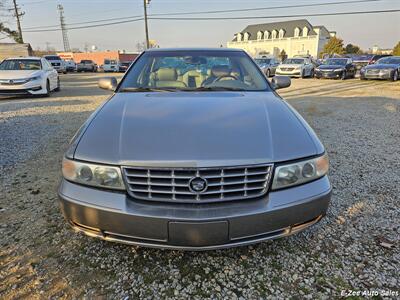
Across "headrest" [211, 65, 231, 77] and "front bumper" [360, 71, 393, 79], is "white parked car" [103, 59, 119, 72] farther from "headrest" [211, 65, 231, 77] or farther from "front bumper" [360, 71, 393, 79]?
"headrest" [211, 65, 231, 77]

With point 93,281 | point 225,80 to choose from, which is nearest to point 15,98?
point 225,80

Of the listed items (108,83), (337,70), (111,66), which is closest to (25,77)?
(108,83)

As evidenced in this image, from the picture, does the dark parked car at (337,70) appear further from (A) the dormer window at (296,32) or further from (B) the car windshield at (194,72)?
(A) the dormer window at (296,32)

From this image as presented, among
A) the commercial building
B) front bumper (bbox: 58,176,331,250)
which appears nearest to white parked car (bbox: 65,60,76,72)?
the commercial building

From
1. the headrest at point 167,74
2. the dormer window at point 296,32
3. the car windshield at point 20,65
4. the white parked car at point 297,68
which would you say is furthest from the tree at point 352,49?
the headrest at point 167,74

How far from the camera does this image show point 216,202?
73.4 inches

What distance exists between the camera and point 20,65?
1070 cm

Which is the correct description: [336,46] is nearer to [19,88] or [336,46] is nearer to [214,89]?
[19,88]

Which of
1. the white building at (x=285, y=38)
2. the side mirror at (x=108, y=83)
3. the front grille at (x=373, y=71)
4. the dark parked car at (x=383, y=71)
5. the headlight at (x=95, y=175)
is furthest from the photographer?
the white building at (x=285, y=38)

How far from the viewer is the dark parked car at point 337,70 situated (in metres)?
19.5

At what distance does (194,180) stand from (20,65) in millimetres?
11286

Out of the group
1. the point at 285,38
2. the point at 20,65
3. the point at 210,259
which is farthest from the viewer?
the point at 285,38

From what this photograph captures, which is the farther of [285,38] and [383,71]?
[285,38]

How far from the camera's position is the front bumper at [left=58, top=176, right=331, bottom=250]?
1.80m
